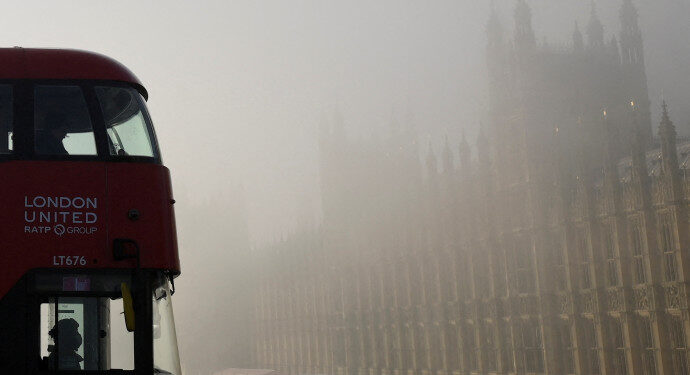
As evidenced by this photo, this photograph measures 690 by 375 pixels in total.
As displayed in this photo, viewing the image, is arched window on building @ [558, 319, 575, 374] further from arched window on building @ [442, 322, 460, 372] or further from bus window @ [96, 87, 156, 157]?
bus window @ [96, 87, 156, 157]

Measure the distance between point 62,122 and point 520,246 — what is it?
145 ft

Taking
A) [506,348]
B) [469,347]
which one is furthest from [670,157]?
[469,347]

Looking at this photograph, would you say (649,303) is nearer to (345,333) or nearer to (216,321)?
(345,333)

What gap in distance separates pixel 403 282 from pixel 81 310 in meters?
58.8

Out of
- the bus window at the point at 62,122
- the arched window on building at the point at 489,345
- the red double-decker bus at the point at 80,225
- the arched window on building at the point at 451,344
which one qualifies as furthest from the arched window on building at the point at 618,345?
the bus window at the point at 62,122

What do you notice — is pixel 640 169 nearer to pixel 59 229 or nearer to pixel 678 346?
pixel 678 346

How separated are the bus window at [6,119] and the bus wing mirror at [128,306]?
6.51 ft

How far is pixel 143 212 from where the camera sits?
31.8ft

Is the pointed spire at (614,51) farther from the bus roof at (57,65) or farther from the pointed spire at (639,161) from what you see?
the bus roof at (57,65)

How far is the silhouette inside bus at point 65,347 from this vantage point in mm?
9094

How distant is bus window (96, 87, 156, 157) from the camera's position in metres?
9.97

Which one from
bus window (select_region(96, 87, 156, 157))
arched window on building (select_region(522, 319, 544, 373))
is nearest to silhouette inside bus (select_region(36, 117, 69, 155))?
bus window (select_region(96, 87, 156, 157))

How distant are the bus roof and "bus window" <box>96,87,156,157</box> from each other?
0.52ft

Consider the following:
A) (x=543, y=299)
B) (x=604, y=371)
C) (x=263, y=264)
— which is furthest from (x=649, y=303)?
(x=263, y=264)
